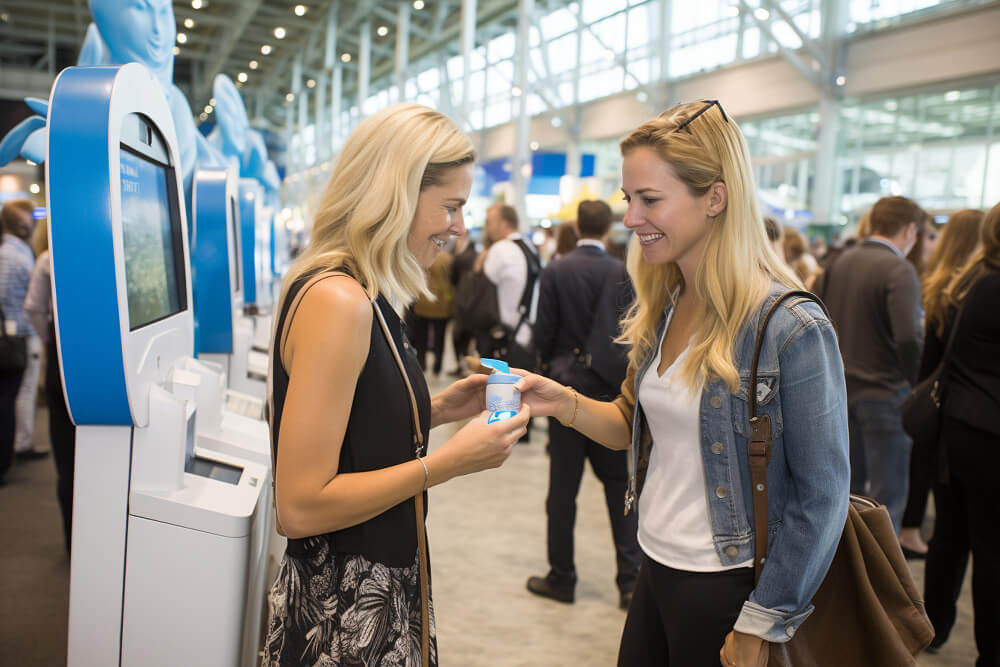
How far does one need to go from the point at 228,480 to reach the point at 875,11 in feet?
38.4

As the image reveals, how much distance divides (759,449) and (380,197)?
0.77 m

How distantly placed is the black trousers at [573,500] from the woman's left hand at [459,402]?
1.54 meters

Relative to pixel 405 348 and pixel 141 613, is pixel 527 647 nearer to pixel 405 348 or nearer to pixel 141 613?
pixel 141 613

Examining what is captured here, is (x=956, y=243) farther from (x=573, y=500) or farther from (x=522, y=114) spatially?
(x=522, y=114)

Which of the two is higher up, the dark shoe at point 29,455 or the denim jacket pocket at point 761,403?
the denim jacket pocket at point 761,403

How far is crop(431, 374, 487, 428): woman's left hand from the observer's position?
1.61m

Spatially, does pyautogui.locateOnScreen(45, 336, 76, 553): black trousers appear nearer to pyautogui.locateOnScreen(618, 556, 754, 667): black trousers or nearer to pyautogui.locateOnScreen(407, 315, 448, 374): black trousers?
pyautogui.locateOnScreen(618, 556, 754, 667): black trousers

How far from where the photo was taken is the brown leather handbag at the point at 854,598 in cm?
126

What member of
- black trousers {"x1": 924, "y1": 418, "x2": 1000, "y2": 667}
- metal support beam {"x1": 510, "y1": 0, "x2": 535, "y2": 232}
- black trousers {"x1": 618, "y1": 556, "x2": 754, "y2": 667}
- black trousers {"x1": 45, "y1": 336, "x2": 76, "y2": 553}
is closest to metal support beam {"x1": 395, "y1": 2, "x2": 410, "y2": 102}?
metal support beam {"x1": 510, "y1": 0, "x2": 535, "y2": 232}

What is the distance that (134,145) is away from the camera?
1.51 m

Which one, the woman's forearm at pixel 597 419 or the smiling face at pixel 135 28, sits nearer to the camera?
the woman's forearm at pixel 597 419

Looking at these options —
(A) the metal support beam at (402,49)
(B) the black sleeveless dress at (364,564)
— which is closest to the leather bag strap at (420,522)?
(B) the black sleeveless dress at (364,564)

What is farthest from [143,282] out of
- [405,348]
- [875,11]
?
[875,11]

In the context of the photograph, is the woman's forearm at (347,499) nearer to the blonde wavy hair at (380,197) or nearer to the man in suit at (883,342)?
the blonde wavy hair at (380,197)
